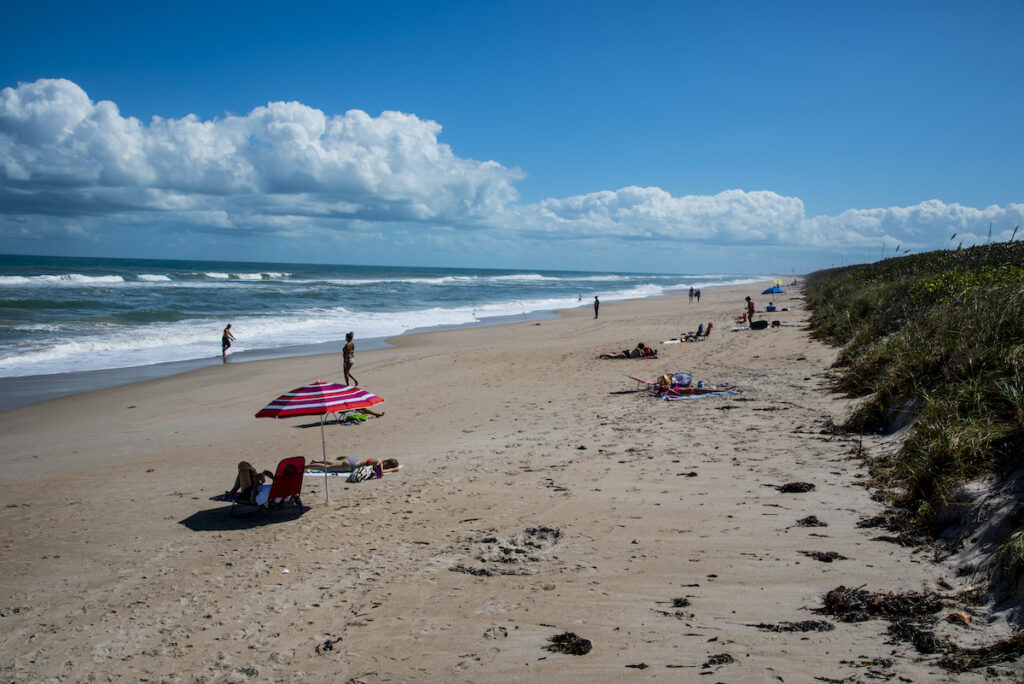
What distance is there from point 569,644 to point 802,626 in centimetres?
152

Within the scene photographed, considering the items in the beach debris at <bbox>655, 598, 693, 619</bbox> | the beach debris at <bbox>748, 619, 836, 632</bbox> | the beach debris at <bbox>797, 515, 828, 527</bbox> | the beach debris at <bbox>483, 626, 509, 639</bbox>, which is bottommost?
the beach debris at <bbox>483, 626, 509, 639</bbox>

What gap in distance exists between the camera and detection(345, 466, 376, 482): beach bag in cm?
795

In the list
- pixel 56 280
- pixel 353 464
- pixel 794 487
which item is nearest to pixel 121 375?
pixel 353 464

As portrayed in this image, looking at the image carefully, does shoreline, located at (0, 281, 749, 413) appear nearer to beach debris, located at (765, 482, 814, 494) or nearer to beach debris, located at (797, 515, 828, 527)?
beach debris, located at (765, 482, 814, 494)

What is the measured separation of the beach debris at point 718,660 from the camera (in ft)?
11.9

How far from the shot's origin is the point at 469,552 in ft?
18.5

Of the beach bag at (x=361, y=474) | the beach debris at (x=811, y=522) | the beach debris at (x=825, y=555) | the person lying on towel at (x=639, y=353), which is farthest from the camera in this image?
the person lying on towel at (x=639, y=353)

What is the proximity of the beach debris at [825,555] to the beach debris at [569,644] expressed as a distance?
6.86ft

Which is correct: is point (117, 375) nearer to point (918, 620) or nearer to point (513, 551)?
point (513, 551)

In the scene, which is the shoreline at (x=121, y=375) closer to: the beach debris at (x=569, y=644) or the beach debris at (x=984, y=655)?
the beach debris at (x=569, y=644)

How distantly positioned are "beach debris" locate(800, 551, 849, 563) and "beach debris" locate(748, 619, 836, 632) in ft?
3.03

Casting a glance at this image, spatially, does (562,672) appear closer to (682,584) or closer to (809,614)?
(682,584)

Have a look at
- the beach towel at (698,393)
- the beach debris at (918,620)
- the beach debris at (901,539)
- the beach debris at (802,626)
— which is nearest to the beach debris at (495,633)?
the beach debris at (802,626)

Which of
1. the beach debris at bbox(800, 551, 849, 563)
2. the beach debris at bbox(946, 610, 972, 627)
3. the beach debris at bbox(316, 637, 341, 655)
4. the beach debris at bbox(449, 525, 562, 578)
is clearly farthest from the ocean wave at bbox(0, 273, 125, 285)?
the beach debris at bbox(946, 610, 972, 627)
